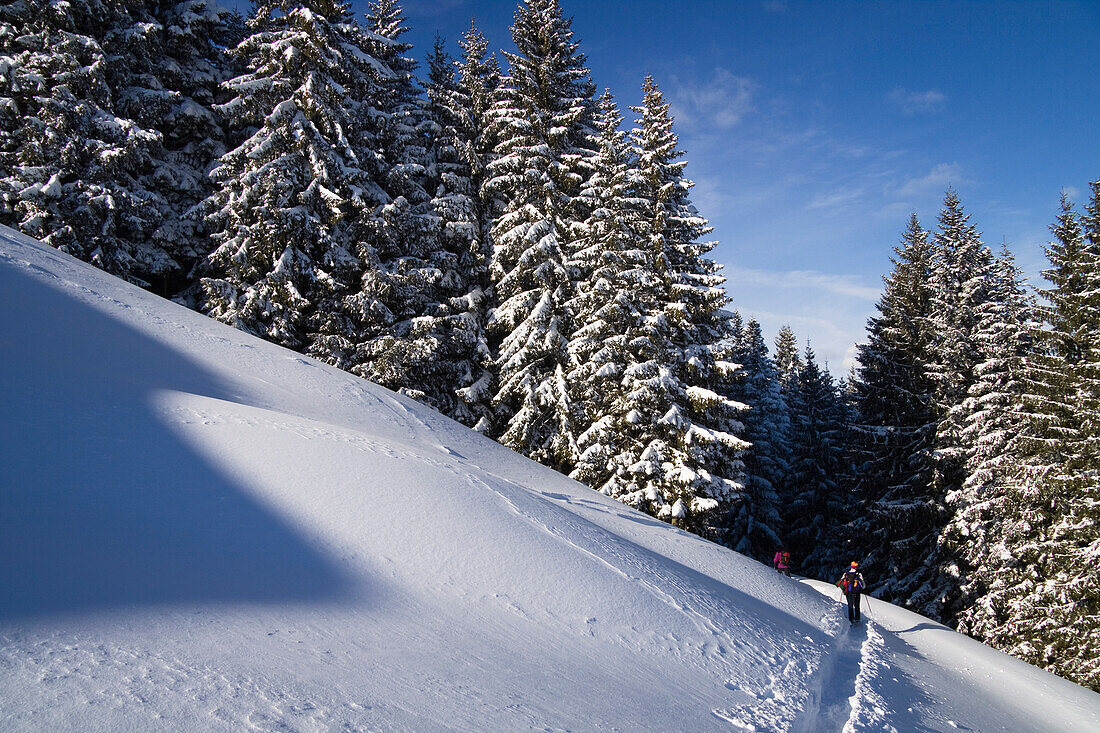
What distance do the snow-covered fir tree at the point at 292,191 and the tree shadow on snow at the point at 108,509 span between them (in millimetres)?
8756

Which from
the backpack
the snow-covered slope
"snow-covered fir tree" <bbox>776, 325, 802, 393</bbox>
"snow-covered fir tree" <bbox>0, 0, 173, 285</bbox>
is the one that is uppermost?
"snow-covered fir tree" <bbox>776, 325, 802, 393</bbox>

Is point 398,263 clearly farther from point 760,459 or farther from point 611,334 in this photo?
point 760,459

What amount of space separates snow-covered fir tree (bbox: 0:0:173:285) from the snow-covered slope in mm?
5318

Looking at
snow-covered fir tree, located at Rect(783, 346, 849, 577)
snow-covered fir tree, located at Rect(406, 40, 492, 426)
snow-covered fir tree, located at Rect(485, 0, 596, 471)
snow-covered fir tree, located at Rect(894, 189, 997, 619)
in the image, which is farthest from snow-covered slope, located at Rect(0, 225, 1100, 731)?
snow-covered fir tree, located at Rect(783, 346, 849, 577)

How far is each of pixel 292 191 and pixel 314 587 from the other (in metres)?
14.5

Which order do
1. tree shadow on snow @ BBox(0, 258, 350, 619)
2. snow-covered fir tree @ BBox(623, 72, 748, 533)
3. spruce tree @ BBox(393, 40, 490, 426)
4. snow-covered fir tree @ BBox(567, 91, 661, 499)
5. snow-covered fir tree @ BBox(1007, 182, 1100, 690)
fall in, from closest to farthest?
1. tree shadow on snow @ BBox(0, 258, 350, 619)
2. snow-covered fir tree @ BBox(1007, 182, 1100, 690)
3. snow-covered fir tree @ BBox(623, 72, 748, 533)
4. snow-covered fir tree @ BBox(567, 91, 661, 499)
5. spruce tree @ BBox(393, 40, 490, 426)

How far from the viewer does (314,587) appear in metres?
4.49

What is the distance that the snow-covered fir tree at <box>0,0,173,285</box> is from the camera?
13.7m

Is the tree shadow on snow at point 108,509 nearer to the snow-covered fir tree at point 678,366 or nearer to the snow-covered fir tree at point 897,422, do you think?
the snow-covered fir tree at point 678,366

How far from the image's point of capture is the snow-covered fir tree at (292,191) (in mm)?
15398

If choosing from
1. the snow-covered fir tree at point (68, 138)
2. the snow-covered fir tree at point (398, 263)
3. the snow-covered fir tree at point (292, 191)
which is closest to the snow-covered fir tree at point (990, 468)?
the snow-covered fir tree at point (398, 263)

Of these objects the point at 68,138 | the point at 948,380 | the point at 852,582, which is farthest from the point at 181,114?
the point at 948,380

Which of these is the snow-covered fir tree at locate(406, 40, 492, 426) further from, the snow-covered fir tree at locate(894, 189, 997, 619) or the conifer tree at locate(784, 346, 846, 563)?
the conifer tree at locate(784, 346, 846, 563)

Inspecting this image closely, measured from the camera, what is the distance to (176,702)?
9.26ft
